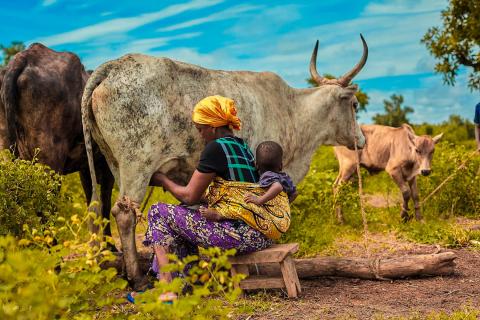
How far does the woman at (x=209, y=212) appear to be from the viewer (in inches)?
207

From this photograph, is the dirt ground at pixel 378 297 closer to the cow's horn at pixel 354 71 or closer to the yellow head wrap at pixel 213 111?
the yellow head wrap at pixel 213 111

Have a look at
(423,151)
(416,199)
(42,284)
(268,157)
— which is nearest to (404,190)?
(416,199)

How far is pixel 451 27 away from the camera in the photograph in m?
15.9

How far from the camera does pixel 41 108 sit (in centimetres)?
657

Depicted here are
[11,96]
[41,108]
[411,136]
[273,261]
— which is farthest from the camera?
[411,136]

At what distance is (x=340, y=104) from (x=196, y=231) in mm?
3223

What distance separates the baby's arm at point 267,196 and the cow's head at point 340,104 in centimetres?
275

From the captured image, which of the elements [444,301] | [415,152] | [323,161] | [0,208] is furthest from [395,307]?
[323,161]

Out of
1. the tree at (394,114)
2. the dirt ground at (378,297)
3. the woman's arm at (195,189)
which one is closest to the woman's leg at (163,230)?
the woman's arm at (195,189)

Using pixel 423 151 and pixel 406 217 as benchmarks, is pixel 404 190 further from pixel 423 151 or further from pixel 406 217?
pixel 423 151

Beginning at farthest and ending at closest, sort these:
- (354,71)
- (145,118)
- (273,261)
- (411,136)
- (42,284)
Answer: (411,136), (354,71), (145,118), (273,261), (42,284)

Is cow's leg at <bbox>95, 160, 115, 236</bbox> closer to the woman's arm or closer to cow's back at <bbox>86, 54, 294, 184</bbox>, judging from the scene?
cow's back at <bbox>86, 54, 294, 184</bbox>

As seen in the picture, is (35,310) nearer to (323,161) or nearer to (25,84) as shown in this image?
(25,84)

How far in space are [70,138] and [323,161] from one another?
408 inches
